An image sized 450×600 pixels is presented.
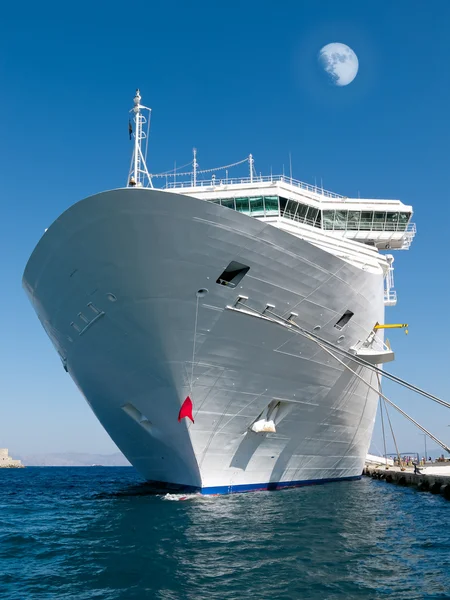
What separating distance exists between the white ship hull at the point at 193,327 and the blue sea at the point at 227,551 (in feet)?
5.44

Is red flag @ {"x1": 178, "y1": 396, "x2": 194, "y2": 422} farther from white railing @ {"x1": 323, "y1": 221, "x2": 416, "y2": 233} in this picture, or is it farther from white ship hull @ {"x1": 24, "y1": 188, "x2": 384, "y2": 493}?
white railing @ {"x1": 323, "y1": 221, "x2": 416, "y2": 233}

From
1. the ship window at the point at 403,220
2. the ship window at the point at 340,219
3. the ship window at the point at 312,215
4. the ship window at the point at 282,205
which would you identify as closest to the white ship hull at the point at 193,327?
the ship window at the point at 312,215

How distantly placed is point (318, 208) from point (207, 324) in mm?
8463

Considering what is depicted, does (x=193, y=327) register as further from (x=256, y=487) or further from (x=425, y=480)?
(x=425, y=480)

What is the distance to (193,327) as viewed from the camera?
44.0 feet

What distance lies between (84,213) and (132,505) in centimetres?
863

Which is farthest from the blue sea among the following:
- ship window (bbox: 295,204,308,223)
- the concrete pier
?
ship window (bbox: 295,204,308,223)

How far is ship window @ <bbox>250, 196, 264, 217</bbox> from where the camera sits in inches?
714

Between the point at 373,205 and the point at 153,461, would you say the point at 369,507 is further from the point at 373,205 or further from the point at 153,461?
the point at 373,205

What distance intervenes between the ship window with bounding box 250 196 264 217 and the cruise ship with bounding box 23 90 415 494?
5 cm

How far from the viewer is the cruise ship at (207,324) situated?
12.6 metres

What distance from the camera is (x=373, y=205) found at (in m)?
21.1

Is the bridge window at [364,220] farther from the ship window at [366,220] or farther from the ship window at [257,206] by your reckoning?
the ship window at [257,206]

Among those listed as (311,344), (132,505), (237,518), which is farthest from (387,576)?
(132,505)
